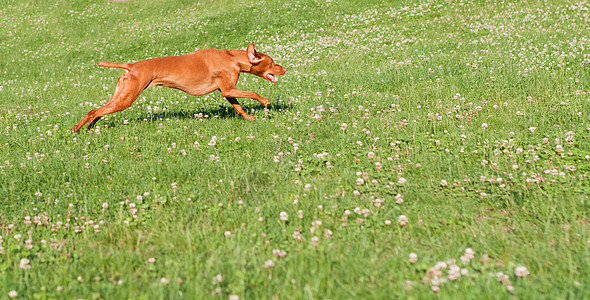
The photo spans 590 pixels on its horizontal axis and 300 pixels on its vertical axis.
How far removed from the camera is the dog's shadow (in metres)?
7.67

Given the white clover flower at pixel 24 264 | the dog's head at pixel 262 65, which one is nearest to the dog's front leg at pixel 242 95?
the dog's head at pixel 262 65

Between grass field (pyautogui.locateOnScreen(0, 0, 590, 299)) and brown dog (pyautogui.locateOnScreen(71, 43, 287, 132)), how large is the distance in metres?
0.47

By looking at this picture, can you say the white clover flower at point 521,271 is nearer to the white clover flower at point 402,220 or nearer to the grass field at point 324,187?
the grass field at point 324,187

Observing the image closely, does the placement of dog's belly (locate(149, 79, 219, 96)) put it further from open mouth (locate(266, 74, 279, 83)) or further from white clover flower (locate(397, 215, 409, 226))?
white clover flower (locate(397, 215, 409, 226))

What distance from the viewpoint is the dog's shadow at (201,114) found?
7.67 metres

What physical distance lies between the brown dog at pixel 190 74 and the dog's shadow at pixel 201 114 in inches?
16.1

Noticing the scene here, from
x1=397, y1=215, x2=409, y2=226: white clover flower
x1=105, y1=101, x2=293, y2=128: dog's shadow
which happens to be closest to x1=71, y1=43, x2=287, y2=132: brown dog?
x1=105, y1=101, x2=293, y2=128: dog's shadow

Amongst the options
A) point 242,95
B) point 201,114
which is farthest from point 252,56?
point 201,114

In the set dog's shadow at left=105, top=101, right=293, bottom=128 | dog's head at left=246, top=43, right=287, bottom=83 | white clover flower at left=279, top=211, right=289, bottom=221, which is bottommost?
dog's shadow at left=105, top=101, right=293, bottom=128

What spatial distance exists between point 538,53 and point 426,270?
851cm

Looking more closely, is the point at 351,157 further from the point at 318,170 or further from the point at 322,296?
the point at 322,296

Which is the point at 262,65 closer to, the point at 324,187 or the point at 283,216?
the point at 324,187

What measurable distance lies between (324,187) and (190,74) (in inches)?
144

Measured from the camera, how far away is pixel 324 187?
4680 mm
